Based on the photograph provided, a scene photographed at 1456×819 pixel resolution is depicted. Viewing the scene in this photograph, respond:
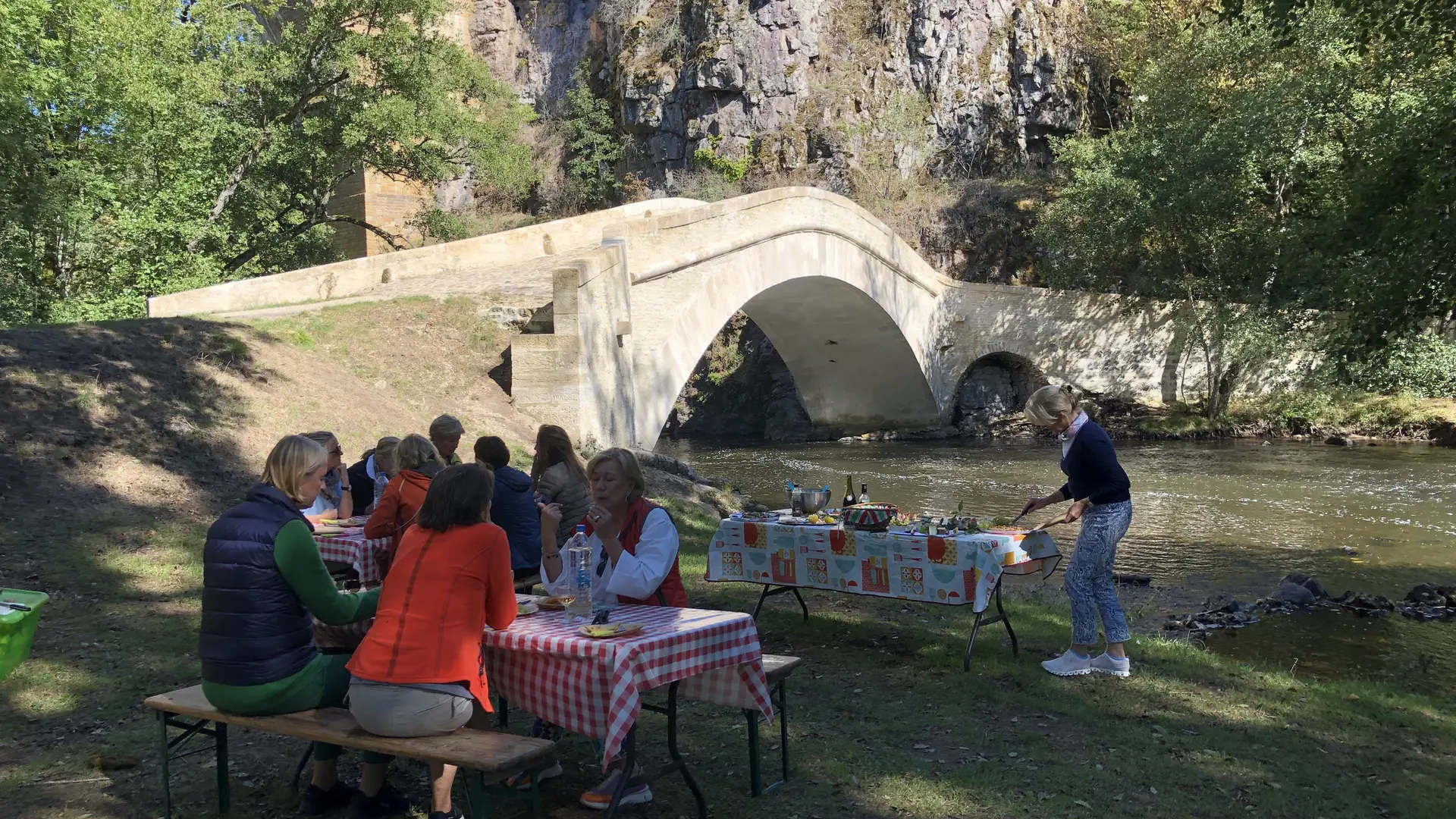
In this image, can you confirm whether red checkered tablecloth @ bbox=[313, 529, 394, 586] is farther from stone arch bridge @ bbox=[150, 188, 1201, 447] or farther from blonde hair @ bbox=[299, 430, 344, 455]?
stone arch bridge @ bbox=[150, 188, 1201, 447]

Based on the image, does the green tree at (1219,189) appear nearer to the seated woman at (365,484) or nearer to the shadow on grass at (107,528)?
the seated woman at (365,484)

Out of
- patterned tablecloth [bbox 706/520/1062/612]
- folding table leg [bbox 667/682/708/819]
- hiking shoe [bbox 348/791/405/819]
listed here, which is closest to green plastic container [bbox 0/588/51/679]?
hiking shoe [bbox 348/791/405/819]

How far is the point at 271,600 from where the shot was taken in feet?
10.3

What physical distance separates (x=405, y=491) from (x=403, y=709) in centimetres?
186

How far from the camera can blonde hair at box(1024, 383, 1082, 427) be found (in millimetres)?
→ 5020

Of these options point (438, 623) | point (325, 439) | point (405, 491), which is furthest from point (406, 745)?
point (325, 439)

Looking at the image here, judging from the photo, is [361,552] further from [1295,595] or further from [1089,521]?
[1295,595]

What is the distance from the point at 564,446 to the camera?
203 inches

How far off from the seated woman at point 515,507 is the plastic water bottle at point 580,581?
1.36 m

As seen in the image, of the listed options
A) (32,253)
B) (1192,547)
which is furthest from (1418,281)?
(32,253)

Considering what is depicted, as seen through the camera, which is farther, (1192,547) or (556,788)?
(1192,547)

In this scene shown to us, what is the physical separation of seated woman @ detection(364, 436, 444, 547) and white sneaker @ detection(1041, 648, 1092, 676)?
3.00 metres

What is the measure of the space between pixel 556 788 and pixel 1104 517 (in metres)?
2.80

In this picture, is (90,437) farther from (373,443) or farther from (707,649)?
(707,649)
